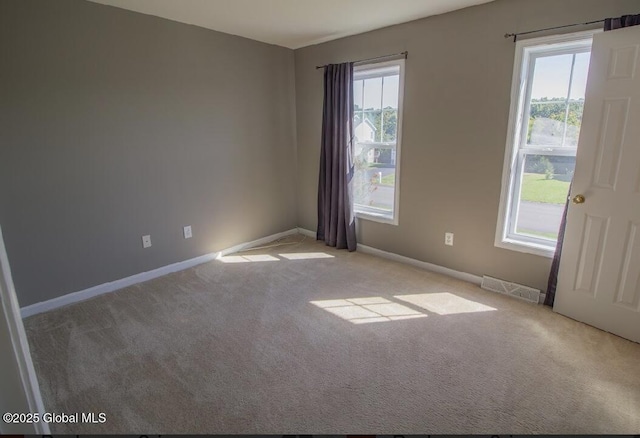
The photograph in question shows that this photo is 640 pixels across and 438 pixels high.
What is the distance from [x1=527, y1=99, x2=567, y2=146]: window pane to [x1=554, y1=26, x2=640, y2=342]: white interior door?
0.83 ft

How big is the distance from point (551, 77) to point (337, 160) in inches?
81.4

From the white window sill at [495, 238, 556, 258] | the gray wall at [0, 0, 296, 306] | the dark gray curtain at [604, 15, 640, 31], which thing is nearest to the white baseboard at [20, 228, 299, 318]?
the gray wall at [0, 0, 296, 306]

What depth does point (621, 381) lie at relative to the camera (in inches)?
76.7

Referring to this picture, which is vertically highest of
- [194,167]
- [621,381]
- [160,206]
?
[194,167]

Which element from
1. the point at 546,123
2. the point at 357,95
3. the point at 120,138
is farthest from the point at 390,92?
the point at 120,138

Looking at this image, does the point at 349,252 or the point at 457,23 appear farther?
the point at 349,252

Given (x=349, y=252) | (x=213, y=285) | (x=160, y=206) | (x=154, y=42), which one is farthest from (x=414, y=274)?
(x=154, y=42)

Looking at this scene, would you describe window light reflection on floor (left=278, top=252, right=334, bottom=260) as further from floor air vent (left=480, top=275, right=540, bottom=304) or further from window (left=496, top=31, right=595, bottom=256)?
window (left=496, top=31, right=595, bottom=256)

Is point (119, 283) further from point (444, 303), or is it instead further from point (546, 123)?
point (546, 123)

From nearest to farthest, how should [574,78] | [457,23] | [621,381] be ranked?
[621,381] < [574,78] < [457,23]

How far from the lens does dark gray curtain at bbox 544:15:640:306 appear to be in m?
2.13

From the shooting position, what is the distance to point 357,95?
384 centimetres

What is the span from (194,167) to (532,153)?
306 centimetres

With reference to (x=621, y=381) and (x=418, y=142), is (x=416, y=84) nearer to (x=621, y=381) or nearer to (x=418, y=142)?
(x=418, y=142)
